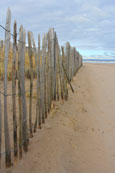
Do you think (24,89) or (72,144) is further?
(72,144)

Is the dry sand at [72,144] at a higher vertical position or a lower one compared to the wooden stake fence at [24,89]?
lower

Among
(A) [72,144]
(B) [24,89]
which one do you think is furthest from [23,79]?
(A) [72,144]

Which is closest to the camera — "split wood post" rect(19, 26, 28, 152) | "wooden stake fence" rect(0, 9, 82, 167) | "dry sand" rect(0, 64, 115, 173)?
"wooden stake fence" rect(0, 9, 82, 167)

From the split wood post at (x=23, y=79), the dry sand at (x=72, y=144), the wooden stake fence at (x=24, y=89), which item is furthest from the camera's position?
the dry sand at (x=72, y=144)

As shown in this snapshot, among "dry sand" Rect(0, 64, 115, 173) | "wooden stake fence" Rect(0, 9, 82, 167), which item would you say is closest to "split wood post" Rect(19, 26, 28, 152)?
"wooden stake fence" Rect(0, 9, 82, 167)

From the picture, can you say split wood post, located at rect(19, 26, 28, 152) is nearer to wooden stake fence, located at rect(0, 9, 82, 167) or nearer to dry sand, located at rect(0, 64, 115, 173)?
wooden stake fence, located at rect(0, 9, 82, 167)

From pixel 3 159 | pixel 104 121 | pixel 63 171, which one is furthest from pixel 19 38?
pixel 104 121

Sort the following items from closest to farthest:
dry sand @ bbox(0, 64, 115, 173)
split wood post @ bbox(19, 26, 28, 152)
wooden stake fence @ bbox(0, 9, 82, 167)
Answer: wooden stake fence @ bbox(0, 9, 82, 167)
split wood post @ bbox(19, 26, 28, 152)
dry sand @ bbox(0, 64, 115, 173)

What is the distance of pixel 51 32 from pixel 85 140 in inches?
106

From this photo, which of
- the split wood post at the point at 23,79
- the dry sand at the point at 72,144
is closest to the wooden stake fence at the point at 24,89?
the split wood post at the point at 23,79

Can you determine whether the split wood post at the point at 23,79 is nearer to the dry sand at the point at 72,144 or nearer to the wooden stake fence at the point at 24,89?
the wooden stake fence at the point at 24,89

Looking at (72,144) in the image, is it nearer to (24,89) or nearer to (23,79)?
(24,89)

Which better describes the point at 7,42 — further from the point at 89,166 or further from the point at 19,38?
the point at 89,166

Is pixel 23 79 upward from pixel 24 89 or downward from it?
upward
